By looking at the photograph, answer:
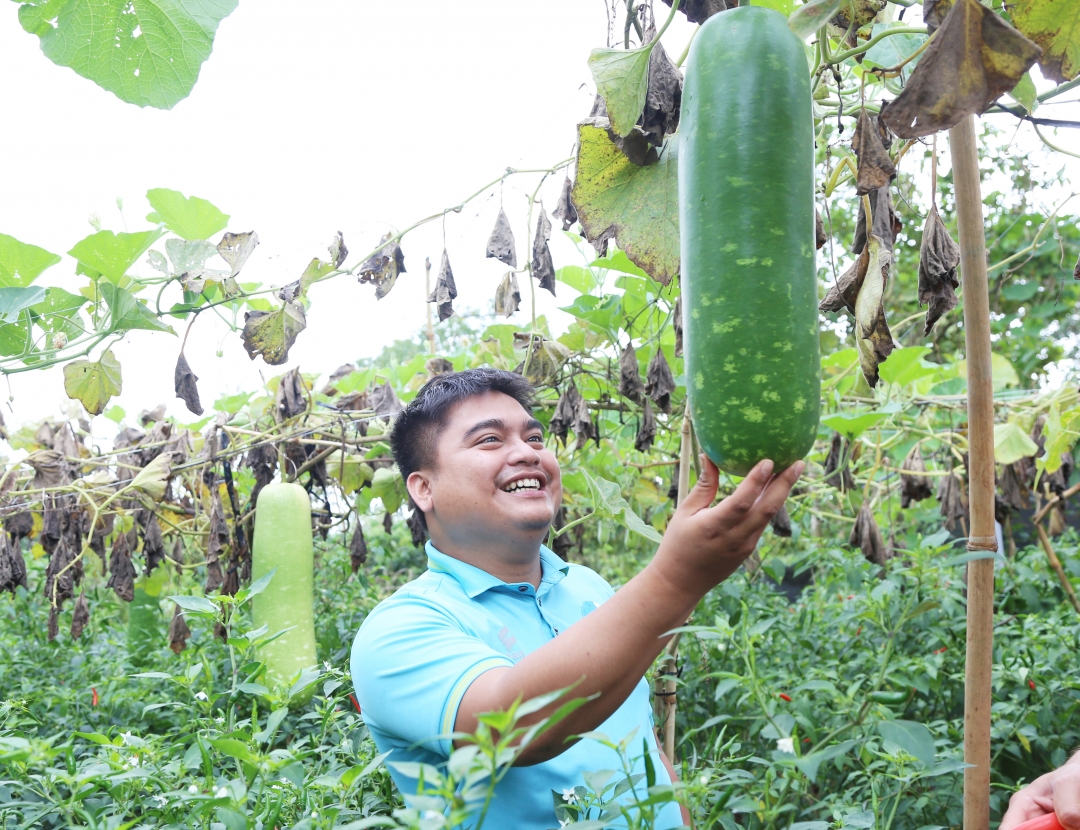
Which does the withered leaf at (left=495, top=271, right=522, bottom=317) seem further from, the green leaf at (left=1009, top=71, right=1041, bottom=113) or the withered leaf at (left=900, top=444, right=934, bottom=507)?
the withered leaf at (left=900, top=444, right=934, bottom=507)

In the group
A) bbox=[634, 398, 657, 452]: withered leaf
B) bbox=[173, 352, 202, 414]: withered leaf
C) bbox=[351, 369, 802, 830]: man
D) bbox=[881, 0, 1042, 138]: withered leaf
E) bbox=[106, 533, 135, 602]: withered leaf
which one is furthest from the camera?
A: bbox=[106, 533, 135, 602]: withered leaf

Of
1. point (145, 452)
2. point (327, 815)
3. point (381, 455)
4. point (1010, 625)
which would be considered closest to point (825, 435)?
point (1010, 625)

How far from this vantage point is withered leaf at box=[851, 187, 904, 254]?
1414 mm

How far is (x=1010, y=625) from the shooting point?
10.3 ft

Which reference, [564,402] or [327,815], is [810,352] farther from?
[564,402]

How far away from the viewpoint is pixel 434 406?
78.3 inches

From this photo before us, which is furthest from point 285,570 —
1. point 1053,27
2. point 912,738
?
point 1053,27

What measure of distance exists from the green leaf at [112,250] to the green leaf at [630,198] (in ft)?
4.44

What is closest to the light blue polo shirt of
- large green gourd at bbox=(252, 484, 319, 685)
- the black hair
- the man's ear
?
the man's ear

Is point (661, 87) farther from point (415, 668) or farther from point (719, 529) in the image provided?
point (415, 668)

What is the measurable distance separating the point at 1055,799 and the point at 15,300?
236 cm

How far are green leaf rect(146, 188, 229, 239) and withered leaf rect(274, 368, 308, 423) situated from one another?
0.63 metres

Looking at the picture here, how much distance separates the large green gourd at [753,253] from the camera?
3.26 ft

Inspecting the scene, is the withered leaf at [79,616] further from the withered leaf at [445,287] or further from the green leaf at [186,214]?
the withered leaf at [445,287]
